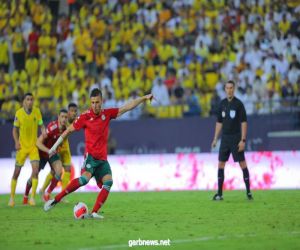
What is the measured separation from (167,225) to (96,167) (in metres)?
1.79

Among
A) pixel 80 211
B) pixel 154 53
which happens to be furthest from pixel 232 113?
pixel 154 53

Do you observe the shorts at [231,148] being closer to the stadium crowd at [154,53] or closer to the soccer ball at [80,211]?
the soccer ball at [80,211]

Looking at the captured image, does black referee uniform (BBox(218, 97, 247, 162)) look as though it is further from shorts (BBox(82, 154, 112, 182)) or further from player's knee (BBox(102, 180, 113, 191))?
player's knee (BBox(102, 180, 113, 191))

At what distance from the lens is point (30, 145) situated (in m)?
16.1

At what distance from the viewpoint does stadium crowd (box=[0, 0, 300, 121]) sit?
2336 centimetres

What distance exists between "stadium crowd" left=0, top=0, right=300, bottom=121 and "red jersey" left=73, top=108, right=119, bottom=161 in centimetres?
997

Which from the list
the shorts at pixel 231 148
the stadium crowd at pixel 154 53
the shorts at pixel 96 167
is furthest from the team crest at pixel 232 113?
the stadium crowd at pixel 154 53

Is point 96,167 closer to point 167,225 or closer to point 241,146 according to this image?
point 167,225

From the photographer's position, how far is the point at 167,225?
11.1m

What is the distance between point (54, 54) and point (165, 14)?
412 cm

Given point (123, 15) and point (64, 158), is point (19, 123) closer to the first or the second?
point (64, 158)

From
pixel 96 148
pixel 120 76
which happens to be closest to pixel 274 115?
pixel 120 76

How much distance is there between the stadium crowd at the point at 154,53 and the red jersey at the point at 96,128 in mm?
9972

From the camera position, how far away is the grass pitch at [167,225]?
921 centimetres
